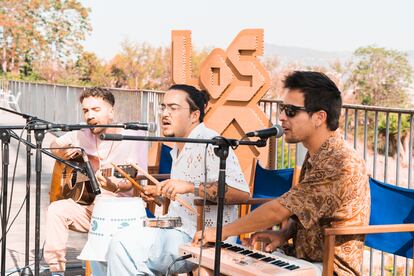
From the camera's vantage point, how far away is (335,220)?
3.46 meters

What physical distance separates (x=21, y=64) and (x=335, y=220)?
50.0 meters

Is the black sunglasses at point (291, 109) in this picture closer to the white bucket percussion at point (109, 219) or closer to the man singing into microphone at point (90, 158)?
the white bucket percussion at point (109, 219)

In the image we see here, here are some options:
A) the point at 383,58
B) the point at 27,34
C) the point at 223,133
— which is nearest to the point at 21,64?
the point at 27,34

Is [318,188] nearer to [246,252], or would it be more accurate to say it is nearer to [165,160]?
[246,252]

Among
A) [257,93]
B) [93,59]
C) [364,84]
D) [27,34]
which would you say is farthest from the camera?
[27,34]

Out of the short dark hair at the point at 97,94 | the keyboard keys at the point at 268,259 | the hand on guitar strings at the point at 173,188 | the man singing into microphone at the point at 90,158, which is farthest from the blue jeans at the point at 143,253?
the short dark hair at the point at 97,94

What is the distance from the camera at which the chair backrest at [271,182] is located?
4.89m

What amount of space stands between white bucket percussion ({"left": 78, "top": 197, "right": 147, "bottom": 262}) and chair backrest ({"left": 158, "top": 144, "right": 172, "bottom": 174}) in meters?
1.62

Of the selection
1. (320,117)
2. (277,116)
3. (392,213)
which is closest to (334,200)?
(320,117)

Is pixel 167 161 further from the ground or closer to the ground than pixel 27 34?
closer to the ground

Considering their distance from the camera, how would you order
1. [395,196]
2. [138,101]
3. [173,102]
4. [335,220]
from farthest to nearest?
[138,101], [173,102], [395,196], [335,220]

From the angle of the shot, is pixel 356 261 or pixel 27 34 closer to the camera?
pixel 356 261

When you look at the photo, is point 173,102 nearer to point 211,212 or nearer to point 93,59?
point 211,212

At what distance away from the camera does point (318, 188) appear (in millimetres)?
3383
